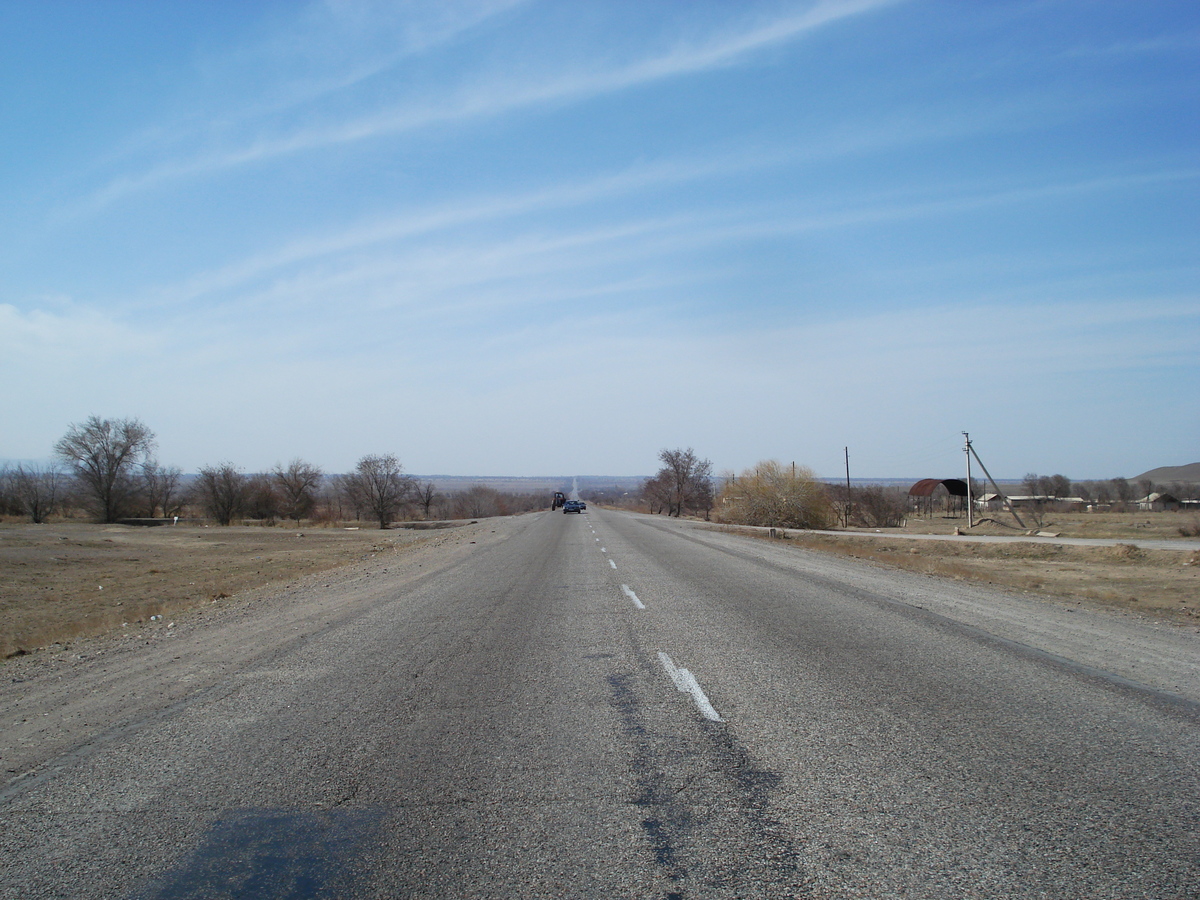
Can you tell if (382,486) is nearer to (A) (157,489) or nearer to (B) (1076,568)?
(A) (157,489)

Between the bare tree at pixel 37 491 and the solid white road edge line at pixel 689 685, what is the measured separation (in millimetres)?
84167

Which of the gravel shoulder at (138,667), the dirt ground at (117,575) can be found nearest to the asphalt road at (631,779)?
the gravel shoulder at (138,667)

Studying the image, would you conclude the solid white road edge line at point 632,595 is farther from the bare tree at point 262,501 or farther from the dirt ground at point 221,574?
the bare tree at point 262,501

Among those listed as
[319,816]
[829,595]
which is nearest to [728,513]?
[829,595]

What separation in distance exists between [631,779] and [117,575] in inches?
1318

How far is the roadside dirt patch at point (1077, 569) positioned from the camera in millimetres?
16312

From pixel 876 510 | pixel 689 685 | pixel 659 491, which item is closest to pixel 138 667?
pixel 689 685

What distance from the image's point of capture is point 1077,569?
86.2 ft

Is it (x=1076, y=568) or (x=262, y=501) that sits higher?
(x=262, y=501)

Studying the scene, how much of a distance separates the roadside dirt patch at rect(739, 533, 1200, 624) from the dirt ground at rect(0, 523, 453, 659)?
19.6m

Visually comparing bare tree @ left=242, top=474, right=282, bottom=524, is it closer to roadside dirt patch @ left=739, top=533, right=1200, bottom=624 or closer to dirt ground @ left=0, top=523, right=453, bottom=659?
dirt ground @ left=0, top=523, right=453, bottom=659

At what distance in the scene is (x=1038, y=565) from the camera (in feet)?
91.9

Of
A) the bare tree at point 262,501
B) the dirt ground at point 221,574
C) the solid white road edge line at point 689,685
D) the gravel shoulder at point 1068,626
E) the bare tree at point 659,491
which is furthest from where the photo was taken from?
the bare tree at point 659,491

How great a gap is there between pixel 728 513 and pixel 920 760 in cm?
5605
